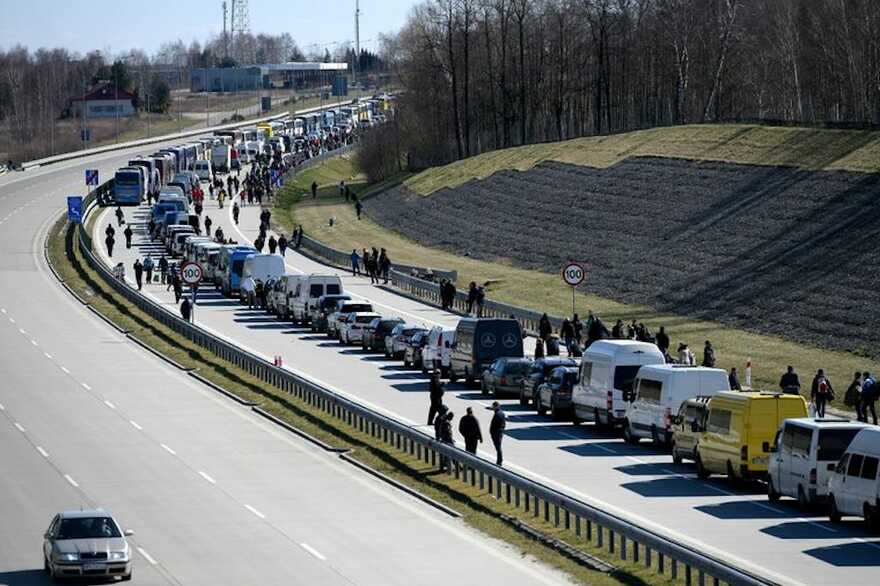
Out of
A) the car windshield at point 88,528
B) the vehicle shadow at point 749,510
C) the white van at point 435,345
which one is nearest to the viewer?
the car windshield at point 88,528

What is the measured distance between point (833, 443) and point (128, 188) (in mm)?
92623

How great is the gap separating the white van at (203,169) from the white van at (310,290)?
78.6m

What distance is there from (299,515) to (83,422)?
13.9 metres

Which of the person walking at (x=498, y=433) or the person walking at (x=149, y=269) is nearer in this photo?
the person walking at (x=498, y=433)

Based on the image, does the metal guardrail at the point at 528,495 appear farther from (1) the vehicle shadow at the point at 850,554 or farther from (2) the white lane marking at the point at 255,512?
(2) the white lane marking at the point at 255,512

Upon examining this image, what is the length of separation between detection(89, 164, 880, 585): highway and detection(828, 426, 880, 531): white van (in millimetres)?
318

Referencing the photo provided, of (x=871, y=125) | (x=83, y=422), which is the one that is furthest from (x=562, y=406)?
(x=871, y=125)

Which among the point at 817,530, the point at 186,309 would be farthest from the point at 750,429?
the point at 186,309

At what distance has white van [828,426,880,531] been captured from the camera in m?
30.8

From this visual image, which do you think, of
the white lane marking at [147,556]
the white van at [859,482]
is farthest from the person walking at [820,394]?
the white lane marking at [147,556]

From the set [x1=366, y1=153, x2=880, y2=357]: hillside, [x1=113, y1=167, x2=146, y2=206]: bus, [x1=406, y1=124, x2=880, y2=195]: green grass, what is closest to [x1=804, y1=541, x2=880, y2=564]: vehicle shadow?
[x1=366, y1=153, x2=880, y2=357]: hillside

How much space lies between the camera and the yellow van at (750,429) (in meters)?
35.6

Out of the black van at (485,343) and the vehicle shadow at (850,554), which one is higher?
the vehicle shadow at (850,554)

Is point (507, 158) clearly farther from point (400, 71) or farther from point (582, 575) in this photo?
point (582, 575)
